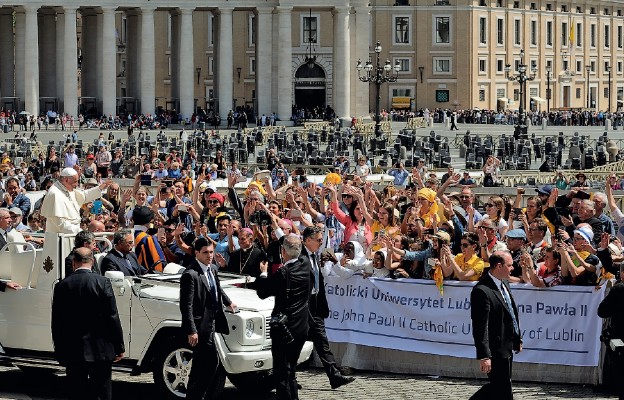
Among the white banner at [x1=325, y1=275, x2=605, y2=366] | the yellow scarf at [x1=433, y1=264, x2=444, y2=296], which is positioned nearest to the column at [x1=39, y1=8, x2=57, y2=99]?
the white banner at [x1=325, y1=275, x2=605, y2=366]

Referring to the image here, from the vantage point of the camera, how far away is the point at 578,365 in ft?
56.5

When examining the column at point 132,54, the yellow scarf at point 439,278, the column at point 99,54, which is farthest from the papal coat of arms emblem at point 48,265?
the column at point 132,54

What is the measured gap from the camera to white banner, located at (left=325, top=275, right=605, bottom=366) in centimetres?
1712

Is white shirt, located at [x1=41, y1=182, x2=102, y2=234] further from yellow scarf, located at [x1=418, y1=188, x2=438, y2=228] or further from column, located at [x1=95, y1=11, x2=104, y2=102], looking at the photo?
column, located at [x1=95, y1=11, x2=104, y2=102]

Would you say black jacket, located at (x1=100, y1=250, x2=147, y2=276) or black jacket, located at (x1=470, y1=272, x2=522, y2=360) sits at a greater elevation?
black jacket, located at (x1=100, y1=250, x2=147, y2=276)

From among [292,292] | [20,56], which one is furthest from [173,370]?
[20,56]

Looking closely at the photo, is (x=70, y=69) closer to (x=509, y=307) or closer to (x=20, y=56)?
(x=20, y=56)

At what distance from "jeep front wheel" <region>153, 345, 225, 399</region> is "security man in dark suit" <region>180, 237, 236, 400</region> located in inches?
40.9

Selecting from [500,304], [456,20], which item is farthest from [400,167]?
[456,20]

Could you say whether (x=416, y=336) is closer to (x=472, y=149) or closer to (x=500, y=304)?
(x=500, y=304)

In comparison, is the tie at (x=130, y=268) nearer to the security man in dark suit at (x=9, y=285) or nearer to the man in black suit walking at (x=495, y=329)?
the security man in dark suit at (x=9, y=285)

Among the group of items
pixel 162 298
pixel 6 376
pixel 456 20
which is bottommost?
pixel 6 376

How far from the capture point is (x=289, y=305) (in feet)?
50.7

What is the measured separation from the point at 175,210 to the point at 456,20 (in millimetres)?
98366
